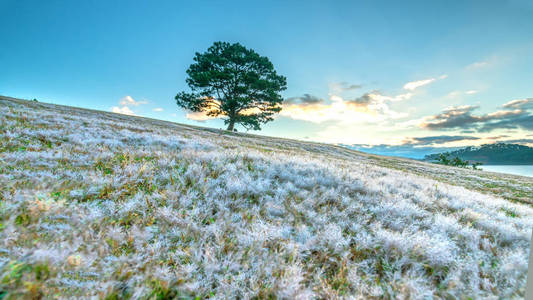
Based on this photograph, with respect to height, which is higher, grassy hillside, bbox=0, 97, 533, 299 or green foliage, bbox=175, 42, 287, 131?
green foliage, bbox=175, 42, 287, 131

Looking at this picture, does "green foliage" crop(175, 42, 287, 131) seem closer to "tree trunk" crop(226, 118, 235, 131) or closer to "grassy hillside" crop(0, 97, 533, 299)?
"tree trunk" crop(226, 118, 235, 131)

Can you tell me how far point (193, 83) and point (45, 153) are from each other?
29627 millimetres

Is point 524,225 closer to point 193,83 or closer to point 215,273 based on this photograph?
point 215,273

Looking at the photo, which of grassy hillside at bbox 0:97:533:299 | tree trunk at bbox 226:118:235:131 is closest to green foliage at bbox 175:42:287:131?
tree trunk at bbox 226:118:235:131

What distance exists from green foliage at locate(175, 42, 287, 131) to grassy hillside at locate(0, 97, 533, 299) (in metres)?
29.1

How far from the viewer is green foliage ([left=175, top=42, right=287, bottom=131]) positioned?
31.9 meters

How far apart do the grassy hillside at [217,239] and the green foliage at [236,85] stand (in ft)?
95.6

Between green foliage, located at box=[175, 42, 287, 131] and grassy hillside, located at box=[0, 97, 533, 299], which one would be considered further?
green foliage, located at box=[175, 42, 287, 131]

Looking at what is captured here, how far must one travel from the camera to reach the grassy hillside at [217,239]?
2.05 metres

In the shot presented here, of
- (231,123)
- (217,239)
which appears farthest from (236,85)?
(217,239)

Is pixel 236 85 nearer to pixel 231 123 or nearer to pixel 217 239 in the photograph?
pixel 231 123

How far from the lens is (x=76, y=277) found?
1.93m

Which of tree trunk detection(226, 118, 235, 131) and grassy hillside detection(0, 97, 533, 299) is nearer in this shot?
grassy hillside detection(0, 97, 533, 299)

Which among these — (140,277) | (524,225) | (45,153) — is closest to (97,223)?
(140,277)
